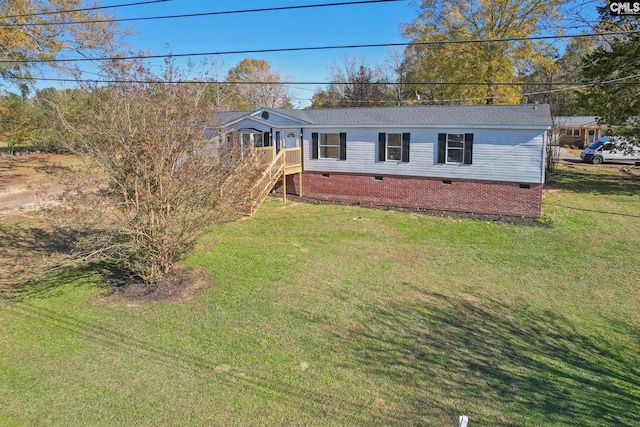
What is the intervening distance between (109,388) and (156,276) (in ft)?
11.4

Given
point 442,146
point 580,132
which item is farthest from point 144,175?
point 580,132

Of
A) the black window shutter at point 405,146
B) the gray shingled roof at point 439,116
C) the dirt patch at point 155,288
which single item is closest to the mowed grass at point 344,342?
the dirt patch at point 155,288

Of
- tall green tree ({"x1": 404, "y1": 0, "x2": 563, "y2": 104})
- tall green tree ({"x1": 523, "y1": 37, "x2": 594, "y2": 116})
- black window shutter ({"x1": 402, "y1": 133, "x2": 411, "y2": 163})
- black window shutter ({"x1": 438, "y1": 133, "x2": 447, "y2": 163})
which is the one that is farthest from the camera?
tall green tree ({"x1": 523, "y1": 37, "x2": 594, "y2": 116})

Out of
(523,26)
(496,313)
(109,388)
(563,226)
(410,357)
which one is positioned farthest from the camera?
(523,26)

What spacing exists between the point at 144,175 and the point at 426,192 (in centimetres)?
1184

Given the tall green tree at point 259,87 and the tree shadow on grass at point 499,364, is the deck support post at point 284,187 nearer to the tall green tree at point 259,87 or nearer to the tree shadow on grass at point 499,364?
the tree shadow on grass at point 499,364

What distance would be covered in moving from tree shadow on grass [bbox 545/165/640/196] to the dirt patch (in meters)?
18.4

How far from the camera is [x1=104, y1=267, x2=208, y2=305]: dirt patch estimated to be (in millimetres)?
8320

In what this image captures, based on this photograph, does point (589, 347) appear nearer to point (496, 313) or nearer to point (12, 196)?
point (496, 313)

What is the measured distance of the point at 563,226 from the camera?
14.2 meters

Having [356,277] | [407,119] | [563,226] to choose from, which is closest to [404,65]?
[407,119]

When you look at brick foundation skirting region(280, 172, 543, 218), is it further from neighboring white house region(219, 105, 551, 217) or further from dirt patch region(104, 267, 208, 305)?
dirt patch region(104, 267, 208, 305)

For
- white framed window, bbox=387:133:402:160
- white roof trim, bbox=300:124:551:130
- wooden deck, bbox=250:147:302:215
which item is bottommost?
wooden deck, bbox=250:147:302:215

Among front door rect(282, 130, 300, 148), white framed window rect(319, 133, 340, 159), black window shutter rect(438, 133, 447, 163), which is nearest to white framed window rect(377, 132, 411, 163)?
black window shutter rect(438, 133, 447, 163)
